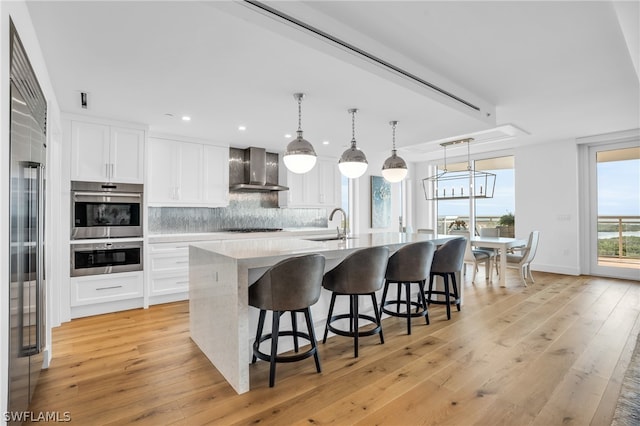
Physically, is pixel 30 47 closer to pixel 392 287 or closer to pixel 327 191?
pixel 392 287

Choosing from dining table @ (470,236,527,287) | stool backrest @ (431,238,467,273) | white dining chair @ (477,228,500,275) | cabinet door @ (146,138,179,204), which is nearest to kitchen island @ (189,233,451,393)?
stool backrest @ (431,238,467,273)

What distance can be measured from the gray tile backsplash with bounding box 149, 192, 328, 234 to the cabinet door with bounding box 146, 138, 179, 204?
376mm

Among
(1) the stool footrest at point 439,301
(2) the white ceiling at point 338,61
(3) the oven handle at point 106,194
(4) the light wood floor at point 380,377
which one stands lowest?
(4) the light wood floor at point 380,377

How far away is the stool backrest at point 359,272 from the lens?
2.54 metres

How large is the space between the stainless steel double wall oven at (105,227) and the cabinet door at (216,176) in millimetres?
1032

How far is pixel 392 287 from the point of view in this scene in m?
3.69

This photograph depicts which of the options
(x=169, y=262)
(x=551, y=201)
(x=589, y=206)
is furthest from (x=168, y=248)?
(x=589, y=206)

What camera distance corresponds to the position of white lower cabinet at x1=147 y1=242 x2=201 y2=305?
4.15 m

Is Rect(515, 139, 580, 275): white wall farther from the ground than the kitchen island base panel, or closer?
farther from the ground

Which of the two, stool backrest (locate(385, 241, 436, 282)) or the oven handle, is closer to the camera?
stool backrest (locate(385, 241, 436, 282))

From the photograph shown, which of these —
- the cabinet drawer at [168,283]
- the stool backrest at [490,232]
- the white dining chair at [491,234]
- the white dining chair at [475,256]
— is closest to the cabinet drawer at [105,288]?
the cabinet drawer at [168,283]

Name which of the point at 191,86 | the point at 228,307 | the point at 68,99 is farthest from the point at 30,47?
the point at 228,307

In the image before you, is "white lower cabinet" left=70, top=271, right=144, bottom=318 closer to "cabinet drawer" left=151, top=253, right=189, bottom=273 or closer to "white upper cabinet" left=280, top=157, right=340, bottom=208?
"cabinet drawer" left=151, top=253, right=189, bottom=273

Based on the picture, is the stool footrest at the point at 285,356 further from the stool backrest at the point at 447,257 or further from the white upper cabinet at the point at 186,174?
the white upper cabinet at the point at 186,174
